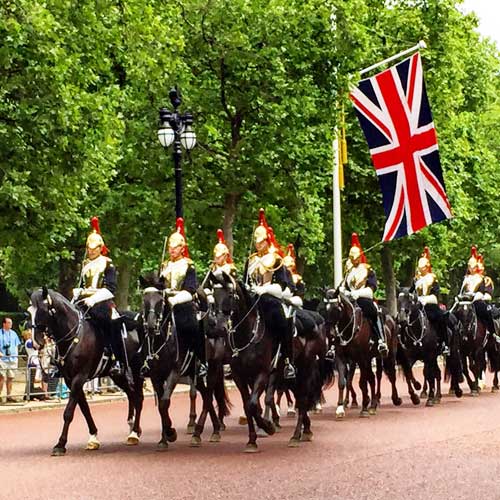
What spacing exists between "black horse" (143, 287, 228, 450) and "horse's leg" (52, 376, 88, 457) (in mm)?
1008

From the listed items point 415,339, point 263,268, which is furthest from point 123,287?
point 263,268

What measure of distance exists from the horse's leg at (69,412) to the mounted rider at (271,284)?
2.70m

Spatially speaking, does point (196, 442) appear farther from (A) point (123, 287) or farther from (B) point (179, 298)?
(A) point (123, 287)

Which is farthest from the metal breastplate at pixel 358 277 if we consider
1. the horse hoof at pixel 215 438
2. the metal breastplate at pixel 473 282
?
the horse hoof at pixel 215 438

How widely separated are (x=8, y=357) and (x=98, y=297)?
11304 mm

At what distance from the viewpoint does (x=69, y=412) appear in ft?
62.0

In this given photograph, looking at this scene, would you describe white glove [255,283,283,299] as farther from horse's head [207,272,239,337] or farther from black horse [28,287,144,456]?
black horse [28,287,144,456]

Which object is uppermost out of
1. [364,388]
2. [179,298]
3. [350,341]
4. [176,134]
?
[176,134]

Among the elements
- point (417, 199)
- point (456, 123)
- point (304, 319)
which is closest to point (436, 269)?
point (456, 123)

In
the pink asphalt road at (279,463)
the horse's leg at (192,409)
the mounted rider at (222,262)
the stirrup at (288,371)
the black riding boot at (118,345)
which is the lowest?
the pink asphalt road at (279,463)

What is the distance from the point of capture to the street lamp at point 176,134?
28.0 m

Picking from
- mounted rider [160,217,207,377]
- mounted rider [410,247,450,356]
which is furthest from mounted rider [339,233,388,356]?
mounted rider [160,217,207,377]

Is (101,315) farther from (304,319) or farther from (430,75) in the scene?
(430,75)

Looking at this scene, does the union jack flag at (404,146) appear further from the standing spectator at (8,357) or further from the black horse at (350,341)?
the standing spectator at (8,357)
